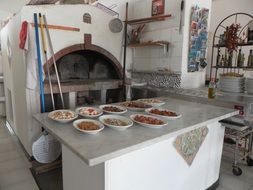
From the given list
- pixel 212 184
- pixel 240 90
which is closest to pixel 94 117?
pixel 212 184

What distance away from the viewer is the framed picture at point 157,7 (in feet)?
9.73

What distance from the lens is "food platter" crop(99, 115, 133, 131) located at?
1376mm

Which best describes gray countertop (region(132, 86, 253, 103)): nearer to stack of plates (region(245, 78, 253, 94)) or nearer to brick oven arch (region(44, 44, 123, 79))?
stack of plates (region(245, 78, 253, 94))

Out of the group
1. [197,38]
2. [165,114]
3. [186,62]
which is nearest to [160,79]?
[186,62]

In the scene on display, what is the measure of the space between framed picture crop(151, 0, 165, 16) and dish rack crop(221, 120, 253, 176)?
1797 mm

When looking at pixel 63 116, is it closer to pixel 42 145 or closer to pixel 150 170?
pixel 150 170

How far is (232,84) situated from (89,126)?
1.98 metres

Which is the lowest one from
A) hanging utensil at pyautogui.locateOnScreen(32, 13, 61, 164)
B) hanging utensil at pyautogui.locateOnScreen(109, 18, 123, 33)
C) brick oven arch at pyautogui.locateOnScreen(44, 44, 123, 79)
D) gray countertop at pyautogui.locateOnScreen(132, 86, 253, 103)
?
hanging utensil at pyautogui.locateOnScreen(32, 13, 61, 164)

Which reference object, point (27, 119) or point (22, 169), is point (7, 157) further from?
point (27, 119)

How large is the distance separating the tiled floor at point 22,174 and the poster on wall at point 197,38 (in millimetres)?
1428

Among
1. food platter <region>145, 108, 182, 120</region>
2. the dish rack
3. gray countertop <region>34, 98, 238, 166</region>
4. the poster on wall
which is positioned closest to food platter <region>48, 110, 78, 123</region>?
gray countertop <region>34, 98, 238, 166</region>

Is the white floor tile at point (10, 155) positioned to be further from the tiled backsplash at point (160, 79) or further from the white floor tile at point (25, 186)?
the tiled backsplash at point (160, 79)

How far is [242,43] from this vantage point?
303 cm

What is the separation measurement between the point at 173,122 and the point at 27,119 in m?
1.93
